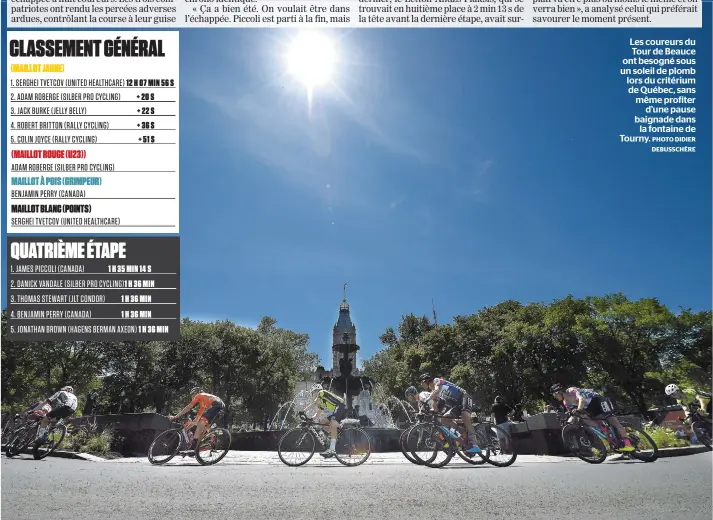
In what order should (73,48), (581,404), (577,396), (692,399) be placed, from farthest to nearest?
(577,396) → (581,404) → (692,399) → (73,48)

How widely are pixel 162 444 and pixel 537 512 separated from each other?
729 centimetres

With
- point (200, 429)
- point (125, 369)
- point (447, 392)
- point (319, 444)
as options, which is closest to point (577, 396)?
point (447, 392)

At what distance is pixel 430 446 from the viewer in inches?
377

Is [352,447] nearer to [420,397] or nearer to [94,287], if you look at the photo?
[420,397]

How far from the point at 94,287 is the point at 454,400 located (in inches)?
290

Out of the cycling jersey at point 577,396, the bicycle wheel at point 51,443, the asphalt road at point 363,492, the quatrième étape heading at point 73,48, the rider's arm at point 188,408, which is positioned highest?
the quatrième étape heading at point 73,48

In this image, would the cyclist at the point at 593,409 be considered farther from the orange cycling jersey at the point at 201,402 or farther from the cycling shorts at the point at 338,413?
the orange cycling jersey at the point at 201,402

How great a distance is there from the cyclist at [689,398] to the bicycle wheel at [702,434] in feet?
0.74

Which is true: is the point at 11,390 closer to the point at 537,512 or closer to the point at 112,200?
the point at 112,200

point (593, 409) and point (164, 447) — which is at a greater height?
point (593, 409)

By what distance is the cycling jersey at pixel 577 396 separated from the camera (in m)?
9.06

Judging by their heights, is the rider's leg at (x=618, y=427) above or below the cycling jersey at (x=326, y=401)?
below

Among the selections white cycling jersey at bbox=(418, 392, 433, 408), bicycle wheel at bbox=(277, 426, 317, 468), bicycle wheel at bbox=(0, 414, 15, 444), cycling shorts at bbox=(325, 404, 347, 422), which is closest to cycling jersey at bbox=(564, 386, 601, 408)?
white cycling jersey at bbox=(418, 392, 433, 408)

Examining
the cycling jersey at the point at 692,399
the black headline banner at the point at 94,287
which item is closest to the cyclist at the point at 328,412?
the black headline banner at the point at 94,287
